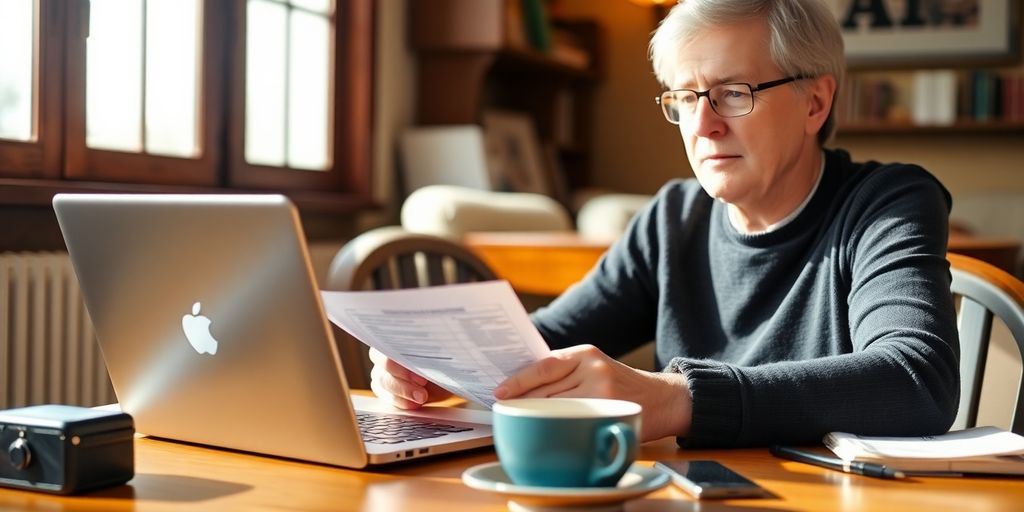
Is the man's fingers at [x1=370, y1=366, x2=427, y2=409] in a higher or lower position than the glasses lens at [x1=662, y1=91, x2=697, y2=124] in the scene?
lower

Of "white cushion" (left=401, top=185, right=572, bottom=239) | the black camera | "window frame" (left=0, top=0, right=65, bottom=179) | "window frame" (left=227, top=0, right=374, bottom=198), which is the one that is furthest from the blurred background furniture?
the black camera

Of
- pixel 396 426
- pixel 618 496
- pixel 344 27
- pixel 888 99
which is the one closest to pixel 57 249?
pixel 344 27

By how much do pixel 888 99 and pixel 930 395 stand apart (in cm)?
446

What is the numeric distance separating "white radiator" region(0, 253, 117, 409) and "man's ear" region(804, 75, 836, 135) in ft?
5.17

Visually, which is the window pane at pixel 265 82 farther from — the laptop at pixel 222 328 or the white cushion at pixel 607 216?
the laptop at pixel 222 328

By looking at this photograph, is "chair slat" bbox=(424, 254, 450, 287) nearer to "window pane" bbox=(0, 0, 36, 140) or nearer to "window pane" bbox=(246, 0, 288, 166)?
"window pane" bbox=(0, 0, 36, 140)

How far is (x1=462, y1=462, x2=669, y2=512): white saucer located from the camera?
71cm

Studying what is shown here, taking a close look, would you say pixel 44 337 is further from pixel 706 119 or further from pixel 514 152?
pixel 514 152

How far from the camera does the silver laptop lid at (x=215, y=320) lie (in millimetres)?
832

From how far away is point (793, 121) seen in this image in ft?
4.77

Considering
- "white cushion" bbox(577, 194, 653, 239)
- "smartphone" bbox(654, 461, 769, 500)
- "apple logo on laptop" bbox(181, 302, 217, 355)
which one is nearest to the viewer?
"smartphone" bbox(654, 461, 769, 500)

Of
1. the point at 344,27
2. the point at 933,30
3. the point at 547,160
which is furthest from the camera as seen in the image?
the point at 933,30

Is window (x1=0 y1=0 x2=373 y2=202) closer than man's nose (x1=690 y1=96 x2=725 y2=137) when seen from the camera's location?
No

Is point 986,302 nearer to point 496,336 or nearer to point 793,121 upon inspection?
point 793,121
